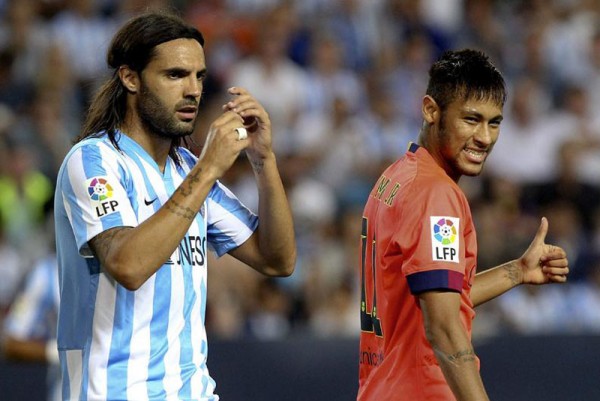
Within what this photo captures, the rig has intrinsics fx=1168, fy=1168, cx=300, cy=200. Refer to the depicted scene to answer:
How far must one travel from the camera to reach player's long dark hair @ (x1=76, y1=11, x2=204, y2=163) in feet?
14.5

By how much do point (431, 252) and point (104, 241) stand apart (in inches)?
45.6

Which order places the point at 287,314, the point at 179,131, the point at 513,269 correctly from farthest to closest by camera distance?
the point at 287,314 < the point at 513,269 < the point at 179,131

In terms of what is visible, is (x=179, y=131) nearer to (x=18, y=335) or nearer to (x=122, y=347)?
(x=122, y=347)

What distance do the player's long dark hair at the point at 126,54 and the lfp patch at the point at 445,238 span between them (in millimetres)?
1187

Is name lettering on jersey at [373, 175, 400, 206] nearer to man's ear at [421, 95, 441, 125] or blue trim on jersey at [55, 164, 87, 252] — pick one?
man's ear at [421, 95, 441, 125]

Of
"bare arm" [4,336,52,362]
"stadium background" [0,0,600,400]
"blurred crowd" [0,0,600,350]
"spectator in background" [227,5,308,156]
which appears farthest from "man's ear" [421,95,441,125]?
"spectator in background" [227,5,308,156]

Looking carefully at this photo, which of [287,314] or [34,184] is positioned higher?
[34,184]

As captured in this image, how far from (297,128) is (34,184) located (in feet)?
8.51

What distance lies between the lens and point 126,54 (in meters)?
4.45

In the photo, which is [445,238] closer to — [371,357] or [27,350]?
[371,357]

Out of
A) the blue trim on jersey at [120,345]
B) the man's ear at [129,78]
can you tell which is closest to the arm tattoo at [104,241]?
the blue trim on jersey at [120,345]

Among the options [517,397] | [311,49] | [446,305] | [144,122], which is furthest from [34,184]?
[446,305]

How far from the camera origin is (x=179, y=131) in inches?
173

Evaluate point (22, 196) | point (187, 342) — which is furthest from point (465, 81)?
point (22, 196)
